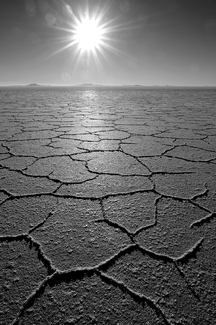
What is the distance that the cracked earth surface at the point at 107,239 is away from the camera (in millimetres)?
525

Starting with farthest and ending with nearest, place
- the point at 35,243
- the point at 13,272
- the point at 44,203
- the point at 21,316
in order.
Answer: the point at 44,203 < the point at 35,243 < the point at 13,272 < the point at 21,316

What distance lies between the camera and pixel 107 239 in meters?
0.74

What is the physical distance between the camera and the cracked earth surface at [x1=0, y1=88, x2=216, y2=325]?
52cm

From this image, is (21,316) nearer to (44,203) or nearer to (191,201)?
(44,203)

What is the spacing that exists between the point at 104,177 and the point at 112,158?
0.34 m

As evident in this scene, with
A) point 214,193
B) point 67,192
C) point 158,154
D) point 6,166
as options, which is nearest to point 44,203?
Answer: point 67,192

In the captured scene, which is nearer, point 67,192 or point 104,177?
point 67,192

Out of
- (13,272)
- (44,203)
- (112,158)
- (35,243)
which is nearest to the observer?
(13,272)

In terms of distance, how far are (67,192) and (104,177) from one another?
0.26 metres

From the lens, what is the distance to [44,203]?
0.95 m

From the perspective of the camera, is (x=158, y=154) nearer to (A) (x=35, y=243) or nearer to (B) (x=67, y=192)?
(B) (x=67, y=192)

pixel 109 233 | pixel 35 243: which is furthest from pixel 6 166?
pixel 109 233

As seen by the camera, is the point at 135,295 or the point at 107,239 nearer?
the point at 135,295

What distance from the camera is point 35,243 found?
72 centimetres
